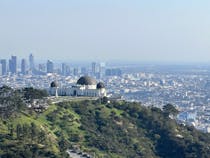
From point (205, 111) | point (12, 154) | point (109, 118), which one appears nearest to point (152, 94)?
point (205, 111)

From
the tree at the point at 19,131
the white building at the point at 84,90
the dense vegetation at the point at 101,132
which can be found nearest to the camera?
the tree at the point at 19,131

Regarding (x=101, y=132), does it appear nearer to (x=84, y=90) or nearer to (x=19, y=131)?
(x=19, y=131)

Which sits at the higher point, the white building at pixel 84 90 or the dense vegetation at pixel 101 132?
the white building at pixel 84 90

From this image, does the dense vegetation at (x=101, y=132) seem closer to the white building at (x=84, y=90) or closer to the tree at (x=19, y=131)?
the tree at (x=19, y=131)

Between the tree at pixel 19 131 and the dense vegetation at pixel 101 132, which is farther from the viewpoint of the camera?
the dense vegetation at pixel 101 132

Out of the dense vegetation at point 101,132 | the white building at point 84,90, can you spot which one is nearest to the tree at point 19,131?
the dense vegetation at point 101,132

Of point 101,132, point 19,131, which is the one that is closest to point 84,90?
point 101,132

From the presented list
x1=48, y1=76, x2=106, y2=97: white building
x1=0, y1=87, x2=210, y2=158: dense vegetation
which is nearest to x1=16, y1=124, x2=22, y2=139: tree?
x1=0, y1=87, x2=210, y2=158: dense vegetation
